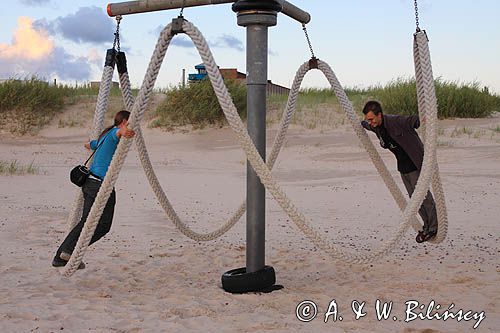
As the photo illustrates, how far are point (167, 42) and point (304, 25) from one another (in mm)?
1436

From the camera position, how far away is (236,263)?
645cm

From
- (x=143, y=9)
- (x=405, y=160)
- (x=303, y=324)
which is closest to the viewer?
(x=303, y=324)

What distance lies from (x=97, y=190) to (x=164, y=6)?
5.02ft

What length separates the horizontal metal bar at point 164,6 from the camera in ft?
16.5

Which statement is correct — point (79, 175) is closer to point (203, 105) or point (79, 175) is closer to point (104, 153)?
point (104, 153)

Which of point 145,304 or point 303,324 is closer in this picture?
point 303,324

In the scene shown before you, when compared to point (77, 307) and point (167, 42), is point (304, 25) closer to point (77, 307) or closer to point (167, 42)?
point (167, 42)

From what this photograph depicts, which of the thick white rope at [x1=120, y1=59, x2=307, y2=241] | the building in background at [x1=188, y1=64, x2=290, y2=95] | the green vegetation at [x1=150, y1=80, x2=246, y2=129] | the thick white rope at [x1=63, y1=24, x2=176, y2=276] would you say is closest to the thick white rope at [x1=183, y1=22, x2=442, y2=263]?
the thick white rope at [x1=63, y1=24, x2=176, y2=276]

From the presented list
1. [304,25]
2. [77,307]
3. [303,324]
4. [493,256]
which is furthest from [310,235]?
[493,256]

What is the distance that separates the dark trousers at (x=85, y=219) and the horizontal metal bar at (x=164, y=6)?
142cm

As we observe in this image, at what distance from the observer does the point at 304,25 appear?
5773 mm

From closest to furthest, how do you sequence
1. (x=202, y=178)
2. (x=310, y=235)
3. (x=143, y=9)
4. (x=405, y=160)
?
(x=310, y=235) < (x=143, y=9) < (x=405, y=160) < (x=202, y=178)

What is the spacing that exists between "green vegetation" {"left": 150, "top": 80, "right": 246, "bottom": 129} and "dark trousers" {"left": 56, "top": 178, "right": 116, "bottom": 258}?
572 inches

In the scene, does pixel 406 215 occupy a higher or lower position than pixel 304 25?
lower
